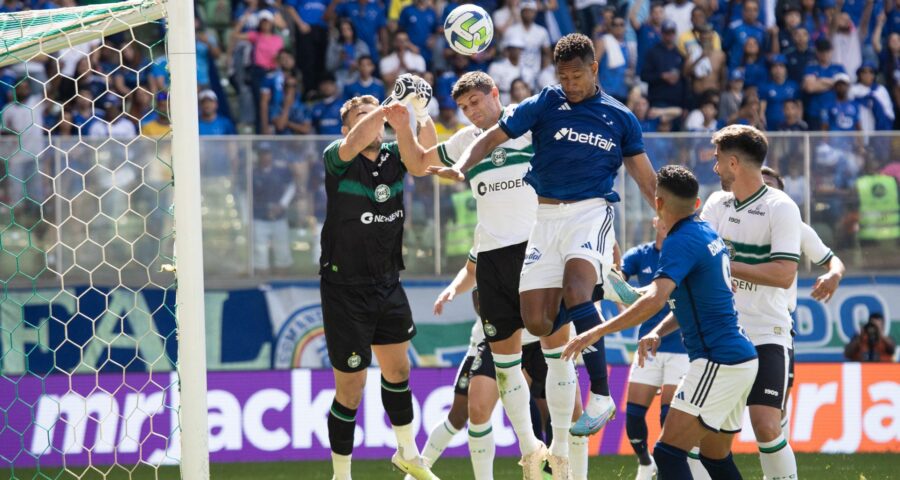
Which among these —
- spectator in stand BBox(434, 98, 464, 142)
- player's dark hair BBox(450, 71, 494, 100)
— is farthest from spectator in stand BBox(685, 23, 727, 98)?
player's dark hair BBox(450, 71, 494, 100)

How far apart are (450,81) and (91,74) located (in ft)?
15.2

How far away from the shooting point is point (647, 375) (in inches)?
357

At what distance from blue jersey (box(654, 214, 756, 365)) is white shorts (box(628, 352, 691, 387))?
2658mm

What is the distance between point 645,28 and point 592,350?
10.7 metres

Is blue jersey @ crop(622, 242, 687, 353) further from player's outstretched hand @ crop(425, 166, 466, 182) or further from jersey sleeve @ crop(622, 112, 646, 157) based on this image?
player's outstretched hand @ crop(425, 166, 466, 182)

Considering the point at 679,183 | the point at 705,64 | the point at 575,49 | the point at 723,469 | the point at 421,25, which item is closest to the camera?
the point at 679,183

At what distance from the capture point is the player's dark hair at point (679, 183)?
6.06 metres

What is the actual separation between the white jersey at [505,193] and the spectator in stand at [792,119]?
29.0 ft

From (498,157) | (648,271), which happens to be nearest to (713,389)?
(498,157)

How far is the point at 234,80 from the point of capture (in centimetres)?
1623

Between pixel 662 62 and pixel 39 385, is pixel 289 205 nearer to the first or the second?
pixel 39 385

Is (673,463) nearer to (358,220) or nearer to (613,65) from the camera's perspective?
(358,220)

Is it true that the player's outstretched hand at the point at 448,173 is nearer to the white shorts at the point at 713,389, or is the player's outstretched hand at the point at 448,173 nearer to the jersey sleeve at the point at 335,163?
the jersey sleeve at the point at 335,163

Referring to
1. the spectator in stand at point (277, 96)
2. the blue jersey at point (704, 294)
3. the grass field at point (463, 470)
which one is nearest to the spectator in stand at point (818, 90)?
the grass field at point (463, 470)
